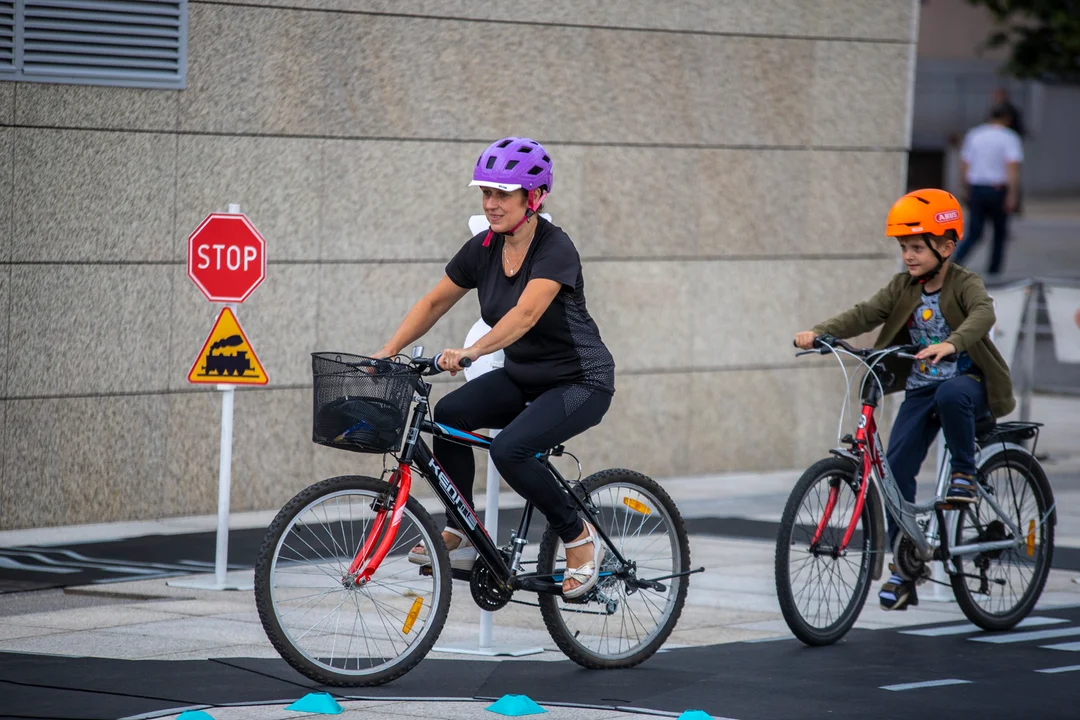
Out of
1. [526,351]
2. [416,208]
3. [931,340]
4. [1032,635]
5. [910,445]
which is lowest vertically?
[1032,635]

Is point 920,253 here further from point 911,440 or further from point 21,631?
point 21,631

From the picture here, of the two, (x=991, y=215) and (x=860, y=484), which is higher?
(x=991, y=215)

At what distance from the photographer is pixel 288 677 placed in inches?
252

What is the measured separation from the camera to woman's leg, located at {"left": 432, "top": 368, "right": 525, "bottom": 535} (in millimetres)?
6430

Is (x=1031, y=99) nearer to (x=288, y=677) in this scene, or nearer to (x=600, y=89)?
(x=600, y=89)

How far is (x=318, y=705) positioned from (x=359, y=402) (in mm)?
1002

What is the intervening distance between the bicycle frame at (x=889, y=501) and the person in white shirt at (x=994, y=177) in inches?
498

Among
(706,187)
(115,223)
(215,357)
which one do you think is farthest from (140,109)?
(706,187)

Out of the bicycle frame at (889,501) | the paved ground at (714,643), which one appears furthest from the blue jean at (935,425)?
the paved ground at (714,643)

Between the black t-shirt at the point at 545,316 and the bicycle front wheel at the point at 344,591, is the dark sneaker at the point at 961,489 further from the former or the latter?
the bicycle front wheel at the point at 344,591

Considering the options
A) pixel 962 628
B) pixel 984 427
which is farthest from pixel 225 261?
pixel 962 628

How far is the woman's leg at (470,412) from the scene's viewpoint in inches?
253

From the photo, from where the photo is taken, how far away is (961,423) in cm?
754

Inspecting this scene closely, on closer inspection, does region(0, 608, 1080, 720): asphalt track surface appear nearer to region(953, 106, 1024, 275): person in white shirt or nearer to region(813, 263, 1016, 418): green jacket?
region(813, 263, 1016, 418): green jacket
